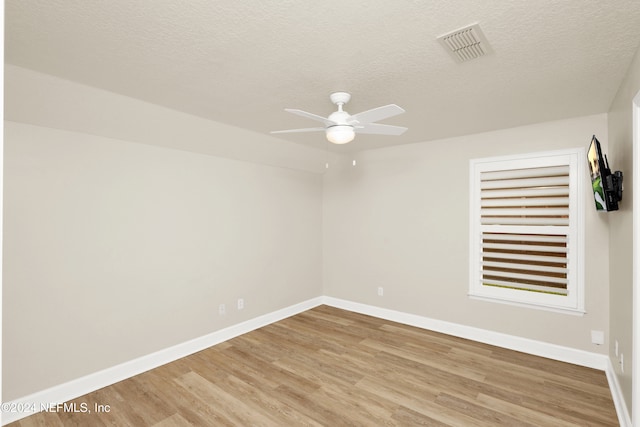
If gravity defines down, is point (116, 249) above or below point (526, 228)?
below

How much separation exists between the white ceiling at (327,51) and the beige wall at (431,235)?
3.07 feet

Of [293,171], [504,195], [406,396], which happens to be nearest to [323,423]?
[406,396]

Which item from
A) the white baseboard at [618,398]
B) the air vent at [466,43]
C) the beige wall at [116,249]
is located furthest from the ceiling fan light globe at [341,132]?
the white baseboard at [618,398]

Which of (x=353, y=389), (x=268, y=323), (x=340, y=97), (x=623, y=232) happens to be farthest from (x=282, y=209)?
(x=623, y=232)

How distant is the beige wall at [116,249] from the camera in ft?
9.11

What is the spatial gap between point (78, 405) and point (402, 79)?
366 cm

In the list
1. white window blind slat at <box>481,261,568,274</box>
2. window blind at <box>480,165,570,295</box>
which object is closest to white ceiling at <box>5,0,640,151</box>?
window blind at <box>480,165,570,295</box>

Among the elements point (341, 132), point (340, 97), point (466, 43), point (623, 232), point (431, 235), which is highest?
point (466, 43)

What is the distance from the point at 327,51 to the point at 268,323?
364 cm

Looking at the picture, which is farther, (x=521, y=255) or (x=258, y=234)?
(x=258, y=234)

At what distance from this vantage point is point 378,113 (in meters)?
2.40

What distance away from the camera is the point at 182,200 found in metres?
3.82

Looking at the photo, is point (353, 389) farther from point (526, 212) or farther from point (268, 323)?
point (526, 212)

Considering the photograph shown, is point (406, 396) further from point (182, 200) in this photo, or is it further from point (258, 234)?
point (182, 200)
